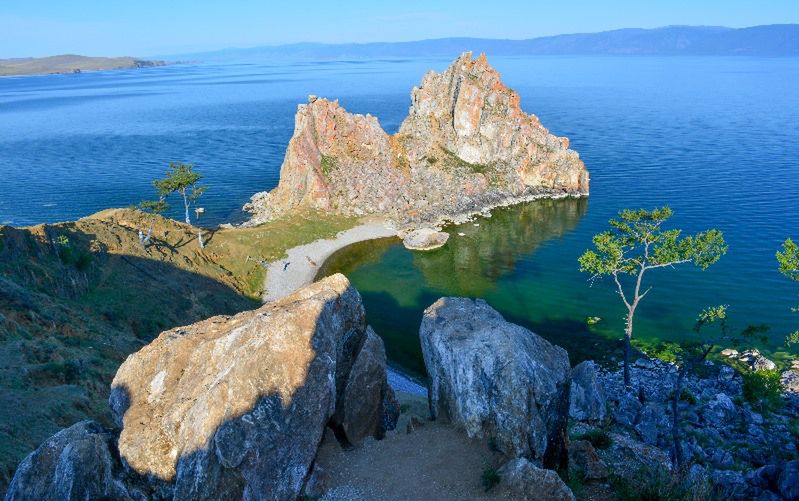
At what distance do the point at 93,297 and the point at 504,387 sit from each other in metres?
47.2

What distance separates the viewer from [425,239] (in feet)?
279

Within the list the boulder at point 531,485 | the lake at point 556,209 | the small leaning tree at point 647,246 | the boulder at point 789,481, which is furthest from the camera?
the lake at point 556,209

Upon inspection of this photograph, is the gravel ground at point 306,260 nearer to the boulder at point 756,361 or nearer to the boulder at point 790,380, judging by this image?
the boulder at point 756,361

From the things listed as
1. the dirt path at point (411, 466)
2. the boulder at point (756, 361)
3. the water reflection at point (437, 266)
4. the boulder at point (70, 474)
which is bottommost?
the water reflection at point (437, 266)

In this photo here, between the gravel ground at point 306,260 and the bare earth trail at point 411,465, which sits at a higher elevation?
the bare earth trail at point 411,465

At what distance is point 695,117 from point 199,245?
647ft

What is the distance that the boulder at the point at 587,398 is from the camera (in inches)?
1384

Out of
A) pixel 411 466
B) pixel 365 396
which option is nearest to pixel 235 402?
pixel 365 396

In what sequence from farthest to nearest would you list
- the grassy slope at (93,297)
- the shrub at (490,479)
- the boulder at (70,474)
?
the grassy slope at (93,297) < the shrub at (490,479) < the boulder at (70,474)

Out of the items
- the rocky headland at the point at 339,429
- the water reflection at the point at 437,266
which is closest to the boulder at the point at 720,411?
the rocky headland at the point at 339,429

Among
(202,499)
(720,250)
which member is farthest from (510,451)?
(720,250)

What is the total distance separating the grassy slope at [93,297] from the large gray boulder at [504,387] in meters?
19.5

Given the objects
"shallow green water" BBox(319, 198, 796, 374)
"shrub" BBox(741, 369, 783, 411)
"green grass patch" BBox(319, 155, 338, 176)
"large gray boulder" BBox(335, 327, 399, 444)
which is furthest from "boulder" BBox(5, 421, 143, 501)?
"green grass patch" BBox(319, 155, 338, 176)

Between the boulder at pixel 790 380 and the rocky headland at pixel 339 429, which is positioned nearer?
the rocky headland at pixel 339 429
